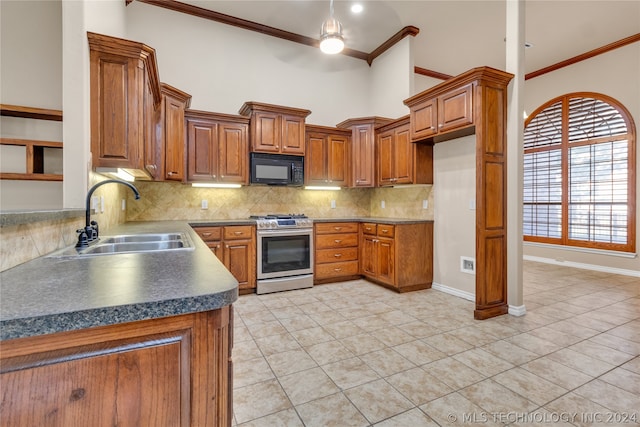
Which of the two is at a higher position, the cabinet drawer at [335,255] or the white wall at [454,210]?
the white wall at [454,210]

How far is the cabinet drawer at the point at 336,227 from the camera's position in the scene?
4.26 metres

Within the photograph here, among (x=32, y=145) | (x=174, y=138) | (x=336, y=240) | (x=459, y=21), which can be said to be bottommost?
(x=336, y=240)

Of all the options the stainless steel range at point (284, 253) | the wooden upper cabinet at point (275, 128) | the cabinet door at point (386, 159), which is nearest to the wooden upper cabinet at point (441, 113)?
the cabinet door at point (386, 159)

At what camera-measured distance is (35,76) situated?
101 inches

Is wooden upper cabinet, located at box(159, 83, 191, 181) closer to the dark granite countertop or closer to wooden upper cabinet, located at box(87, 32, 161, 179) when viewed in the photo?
wooden upper cabinet, located at box(87, 32, 161, 179)

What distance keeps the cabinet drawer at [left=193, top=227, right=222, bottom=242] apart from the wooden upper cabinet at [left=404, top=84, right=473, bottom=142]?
8.73 feet

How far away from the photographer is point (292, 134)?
4.23 m

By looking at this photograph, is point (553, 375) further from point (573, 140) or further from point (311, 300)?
point (573, 140)

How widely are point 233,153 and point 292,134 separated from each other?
2.77 feet

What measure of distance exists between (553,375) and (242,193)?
3.82 metres

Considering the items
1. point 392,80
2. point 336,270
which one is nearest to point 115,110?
point 336,270

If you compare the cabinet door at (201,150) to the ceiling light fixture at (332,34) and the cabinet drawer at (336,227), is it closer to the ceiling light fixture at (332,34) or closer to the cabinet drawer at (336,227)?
the cabinet drawer at (336,227)

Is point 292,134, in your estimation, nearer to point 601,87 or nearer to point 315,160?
point 315,160

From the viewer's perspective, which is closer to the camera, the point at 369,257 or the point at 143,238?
the point at 143,238
